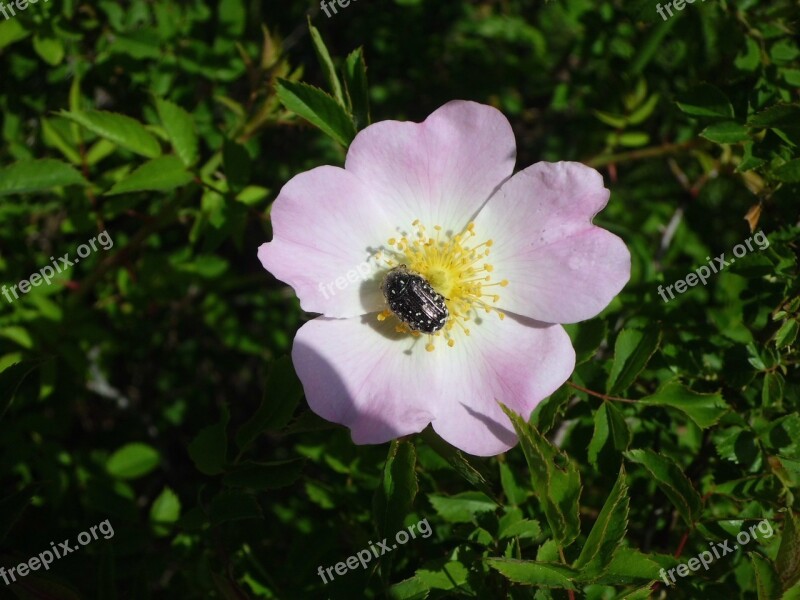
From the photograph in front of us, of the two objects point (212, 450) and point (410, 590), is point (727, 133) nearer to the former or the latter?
point (410, 590)

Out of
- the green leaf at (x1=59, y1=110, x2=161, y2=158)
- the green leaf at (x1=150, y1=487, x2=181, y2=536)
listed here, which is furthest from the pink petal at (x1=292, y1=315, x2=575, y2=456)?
the green leaf at (x1=150, y1=487, x2=181, y2=536)

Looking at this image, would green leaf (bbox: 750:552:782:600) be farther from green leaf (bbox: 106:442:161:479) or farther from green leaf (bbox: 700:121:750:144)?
green leaf (bbox: 106:442:161:479)

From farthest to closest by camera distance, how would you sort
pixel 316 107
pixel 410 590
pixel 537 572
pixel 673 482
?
1. pixel 316 107
2. pixel 673 482
3. pixel 410 590
4. pixel 537 572

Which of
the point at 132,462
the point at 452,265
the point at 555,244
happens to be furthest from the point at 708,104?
the point at 132,462

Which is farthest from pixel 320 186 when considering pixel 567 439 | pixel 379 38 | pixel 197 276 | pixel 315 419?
pixel 379 38

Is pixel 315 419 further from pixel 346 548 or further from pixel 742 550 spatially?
pixel 742 550

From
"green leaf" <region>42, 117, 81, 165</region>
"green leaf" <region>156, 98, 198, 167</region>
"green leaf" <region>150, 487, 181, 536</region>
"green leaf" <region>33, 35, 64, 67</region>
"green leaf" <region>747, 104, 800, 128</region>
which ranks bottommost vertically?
"green leaf" <region>150, 487, 181, 536</region>
